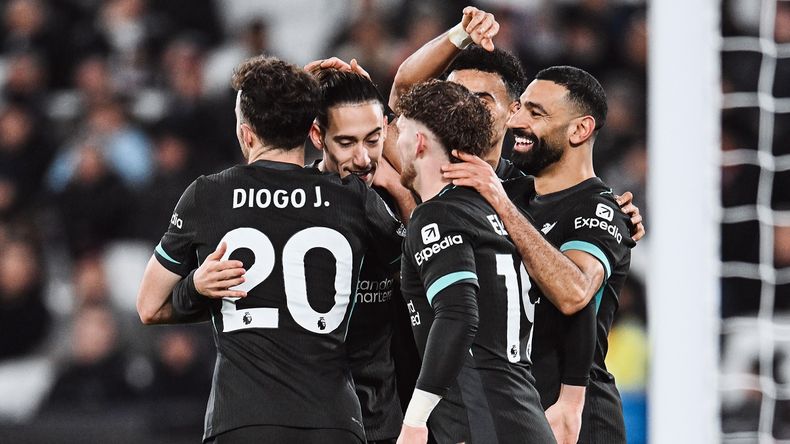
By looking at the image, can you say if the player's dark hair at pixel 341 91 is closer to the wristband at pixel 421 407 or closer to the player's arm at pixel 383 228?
the player's arm at pixel 383 228

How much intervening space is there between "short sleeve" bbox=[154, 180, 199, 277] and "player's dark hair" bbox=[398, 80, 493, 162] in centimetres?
67

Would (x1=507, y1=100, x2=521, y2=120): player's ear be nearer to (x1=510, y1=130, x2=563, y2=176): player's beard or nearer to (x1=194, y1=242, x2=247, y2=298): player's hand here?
(x1=510, y1=130, x2=563, y2=176): player's beard

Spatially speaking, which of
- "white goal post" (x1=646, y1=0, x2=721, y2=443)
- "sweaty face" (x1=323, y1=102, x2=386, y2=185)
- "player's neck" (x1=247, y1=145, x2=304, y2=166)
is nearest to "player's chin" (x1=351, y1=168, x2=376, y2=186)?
"sweaty face" (x1=323, y1=102, x2=386, y2=185)

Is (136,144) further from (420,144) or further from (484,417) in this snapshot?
(484,417)

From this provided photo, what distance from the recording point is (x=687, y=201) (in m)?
4.66

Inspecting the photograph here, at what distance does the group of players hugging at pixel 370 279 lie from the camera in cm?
311

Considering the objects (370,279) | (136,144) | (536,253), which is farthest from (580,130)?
(136,144)

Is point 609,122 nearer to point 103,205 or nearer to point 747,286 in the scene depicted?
point 747,286

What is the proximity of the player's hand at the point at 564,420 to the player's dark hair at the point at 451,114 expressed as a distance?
0.87 m

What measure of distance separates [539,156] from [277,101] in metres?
0.98

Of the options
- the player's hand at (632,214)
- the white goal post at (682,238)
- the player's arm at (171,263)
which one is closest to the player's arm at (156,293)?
the player's arm at (171,263)

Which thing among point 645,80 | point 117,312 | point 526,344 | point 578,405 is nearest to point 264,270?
point 526,344

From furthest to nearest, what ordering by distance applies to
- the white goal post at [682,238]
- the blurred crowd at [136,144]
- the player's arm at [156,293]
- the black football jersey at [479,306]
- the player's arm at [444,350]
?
the blurred crowd at [136,144] → the white goal post at [682,238] → the player's arm at [156,293] → the black football jersey at [479,306] → the player's arm at [444,350]

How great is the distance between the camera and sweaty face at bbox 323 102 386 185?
365cm
